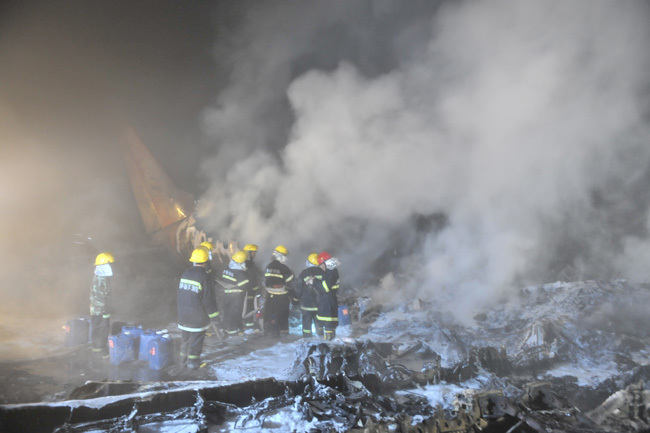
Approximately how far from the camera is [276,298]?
7293mm

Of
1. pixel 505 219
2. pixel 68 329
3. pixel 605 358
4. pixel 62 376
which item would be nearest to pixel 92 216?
pixel 68 329

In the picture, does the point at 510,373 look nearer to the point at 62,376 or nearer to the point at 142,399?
the point at 142,399

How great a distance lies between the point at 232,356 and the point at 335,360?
280cm

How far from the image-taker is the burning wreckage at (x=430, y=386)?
2613 millimetres

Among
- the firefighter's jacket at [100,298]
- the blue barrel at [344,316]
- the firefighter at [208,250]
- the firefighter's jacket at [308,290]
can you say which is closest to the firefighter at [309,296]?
the firefighter's jacket at [308,290]

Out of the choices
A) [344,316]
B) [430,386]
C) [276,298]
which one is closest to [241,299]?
[276,298]

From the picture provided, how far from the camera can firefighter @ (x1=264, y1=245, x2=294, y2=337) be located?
7.20m

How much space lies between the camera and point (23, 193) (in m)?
11.2

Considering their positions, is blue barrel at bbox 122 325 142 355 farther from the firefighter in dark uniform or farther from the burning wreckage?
the firefighter in dark uniform

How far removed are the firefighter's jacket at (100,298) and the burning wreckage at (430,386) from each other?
210 cm

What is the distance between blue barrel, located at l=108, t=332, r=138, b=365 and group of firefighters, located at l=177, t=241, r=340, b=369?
0.77m

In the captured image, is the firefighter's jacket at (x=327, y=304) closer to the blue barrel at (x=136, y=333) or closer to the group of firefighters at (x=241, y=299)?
the group of firefighters at (x=241, y=299)

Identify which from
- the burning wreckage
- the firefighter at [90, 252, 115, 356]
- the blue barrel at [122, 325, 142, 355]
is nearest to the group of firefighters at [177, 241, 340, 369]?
the burning wreckage

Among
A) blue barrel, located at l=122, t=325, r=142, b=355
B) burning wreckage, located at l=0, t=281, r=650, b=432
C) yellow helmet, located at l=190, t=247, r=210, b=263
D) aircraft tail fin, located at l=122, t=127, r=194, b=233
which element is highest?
aircraft tail fin, located at l=122, t=127, r=194, b=233
